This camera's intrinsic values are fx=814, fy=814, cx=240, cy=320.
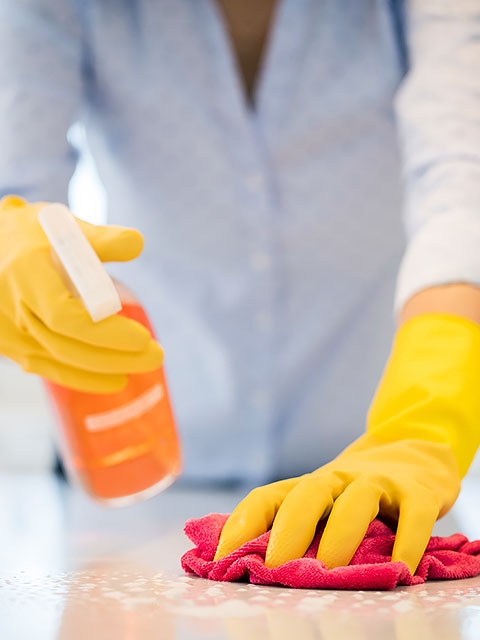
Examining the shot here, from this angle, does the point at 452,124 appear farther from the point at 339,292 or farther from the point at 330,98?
the point at 339,292

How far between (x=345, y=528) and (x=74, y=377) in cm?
39

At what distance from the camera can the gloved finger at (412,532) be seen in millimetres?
686

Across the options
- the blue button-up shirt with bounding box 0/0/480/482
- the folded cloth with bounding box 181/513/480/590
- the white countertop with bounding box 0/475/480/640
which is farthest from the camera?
the blue button-up shirt with bounding box 0/0/480/482

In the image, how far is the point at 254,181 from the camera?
138cm

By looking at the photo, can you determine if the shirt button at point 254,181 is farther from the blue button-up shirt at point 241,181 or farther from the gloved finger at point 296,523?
the gloved finger at point 296,523

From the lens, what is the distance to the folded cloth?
66 centimetres

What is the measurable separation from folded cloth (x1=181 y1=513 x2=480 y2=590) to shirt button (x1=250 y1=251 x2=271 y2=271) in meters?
0.69

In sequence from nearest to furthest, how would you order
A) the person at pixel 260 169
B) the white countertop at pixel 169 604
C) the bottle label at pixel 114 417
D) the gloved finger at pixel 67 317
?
the white countertop at pixel 169 604 < the gloved finger at pixel 67 317 < the bottle label at pixel 114 417 < the person at pixel 260 169

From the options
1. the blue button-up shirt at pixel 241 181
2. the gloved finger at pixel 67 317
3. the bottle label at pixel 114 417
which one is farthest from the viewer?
the blue button-up shirt at pixel 241 181

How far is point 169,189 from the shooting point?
1.42m

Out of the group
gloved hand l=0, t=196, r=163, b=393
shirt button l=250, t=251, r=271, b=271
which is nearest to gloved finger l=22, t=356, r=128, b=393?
gloved hand l=0, t=196, r=163, b=393

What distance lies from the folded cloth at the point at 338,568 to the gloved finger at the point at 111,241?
303mm

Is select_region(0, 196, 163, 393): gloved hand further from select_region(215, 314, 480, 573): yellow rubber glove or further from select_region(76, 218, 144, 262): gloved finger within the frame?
select_region(215, 314, 480, 573): yellow rubber glove

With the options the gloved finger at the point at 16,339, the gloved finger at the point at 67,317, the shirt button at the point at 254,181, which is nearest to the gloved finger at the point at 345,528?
the gloved finger at the point at 67,317
